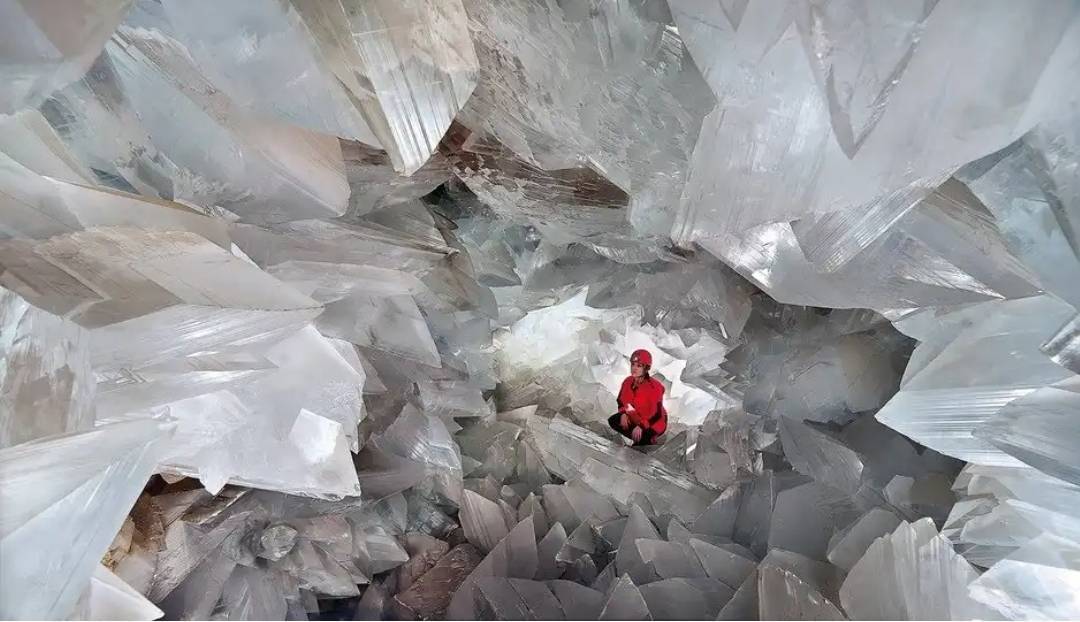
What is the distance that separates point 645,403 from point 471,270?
1.48 meters

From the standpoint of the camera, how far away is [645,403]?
9.48 ft

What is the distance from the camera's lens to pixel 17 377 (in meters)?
0.69

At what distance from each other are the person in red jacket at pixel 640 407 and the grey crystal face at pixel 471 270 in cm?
111

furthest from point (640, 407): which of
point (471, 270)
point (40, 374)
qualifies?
point (40, 374)

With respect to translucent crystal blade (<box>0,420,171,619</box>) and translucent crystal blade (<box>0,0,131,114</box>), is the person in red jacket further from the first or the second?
translucent crystal blade (<box>0,0,131,114</box>)

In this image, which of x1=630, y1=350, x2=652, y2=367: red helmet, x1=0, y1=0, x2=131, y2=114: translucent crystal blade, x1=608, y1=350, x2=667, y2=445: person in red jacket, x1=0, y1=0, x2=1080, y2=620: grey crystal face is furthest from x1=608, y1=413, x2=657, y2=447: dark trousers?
x1=0, y1=0, x2=131, y2=114: translucent crystal blade

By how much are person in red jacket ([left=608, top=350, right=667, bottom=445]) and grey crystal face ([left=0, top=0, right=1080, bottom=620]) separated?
111 centimetres

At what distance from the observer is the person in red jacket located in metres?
2.74

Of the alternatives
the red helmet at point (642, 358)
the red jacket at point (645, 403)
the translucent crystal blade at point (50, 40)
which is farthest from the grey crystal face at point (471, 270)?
the red helmet at point (642, 358)

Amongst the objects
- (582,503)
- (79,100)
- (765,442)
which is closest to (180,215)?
(79,100)

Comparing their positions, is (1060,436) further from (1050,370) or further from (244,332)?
A: (244,332)

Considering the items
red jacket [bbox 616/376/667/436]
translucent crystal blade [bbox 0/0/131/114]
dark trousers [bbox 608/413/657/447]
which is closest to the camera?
translucent crystal blade [bbox 0/0/131/114]

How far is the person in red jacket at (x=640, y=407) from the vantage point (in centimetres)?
274

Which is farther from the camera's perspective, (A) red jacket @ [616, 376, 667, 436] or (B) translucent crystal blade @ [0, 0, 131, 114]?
(A) red jacket @ [616, 376, 667, 436]
